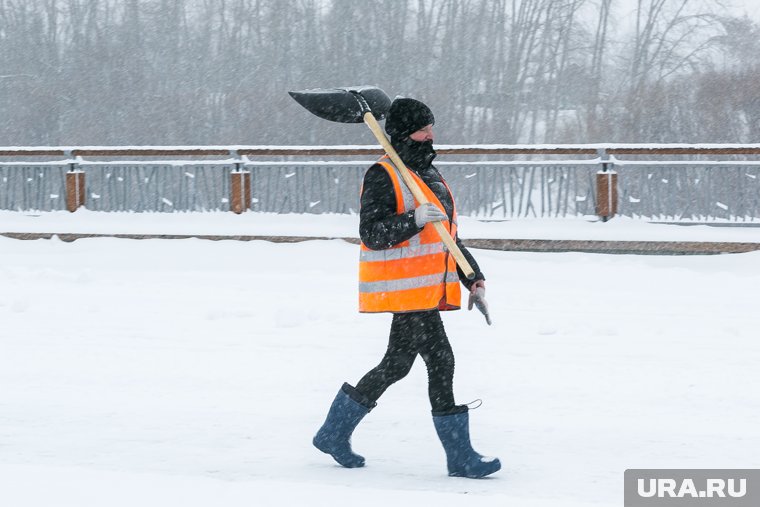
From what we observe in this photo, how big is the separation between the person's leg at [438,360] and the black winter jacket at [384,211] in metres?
0.37

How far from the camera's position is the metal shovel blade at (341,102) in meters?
4.51

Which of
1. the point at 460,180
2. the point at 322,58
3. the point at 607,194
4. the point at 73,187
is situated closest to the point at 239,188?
the point at 73,187

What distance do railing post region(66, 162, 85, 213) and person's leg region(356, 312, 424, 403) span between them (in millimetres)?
10477

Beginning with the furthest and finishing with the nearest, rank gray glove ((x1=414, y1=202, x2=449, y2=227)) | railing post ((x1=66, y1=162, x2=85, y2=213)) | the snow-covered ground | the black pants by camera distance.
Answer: railing post ((x1=66, y1=162, x2=85, y2=213)) → the snow-covered ground → the black pants → gray glove ((x1=414, y1=202, x2=449, y2=227))

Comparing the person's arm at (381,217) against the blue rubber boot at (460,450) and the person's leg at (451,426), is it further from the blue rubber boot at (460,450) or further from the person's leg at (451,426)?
the blue rubber boot at (460,450)

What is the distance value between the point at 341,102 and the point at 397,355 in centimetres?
104

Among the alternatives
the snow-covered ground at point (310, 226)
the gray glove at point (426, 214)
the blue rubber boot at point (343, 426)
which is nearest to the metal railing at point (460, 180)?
the snow-covered ground at point (310, 226)

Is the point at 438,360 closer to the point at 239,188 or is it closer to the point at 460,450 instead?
the point at 460,450

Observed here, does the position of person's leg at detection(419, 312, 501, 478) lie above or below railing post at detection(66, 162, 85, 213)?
below

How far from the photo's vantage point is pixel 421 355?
4406mm

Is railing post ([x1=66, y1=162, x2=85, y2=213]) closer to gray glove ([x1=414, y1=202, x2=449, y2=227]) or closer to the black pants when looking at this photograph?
the black pants

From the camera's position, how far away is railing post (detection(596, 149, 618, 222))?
12.9 m

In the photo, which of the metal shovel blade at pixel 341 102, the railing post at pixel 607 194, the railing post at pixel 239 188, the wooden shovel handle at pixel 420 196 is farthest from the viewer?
the railing post at pixel 239 188

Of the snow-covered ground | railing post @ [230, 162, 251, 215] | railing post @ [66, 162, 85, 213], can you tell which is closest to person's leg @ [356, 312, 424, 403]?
the snow-covered ground
